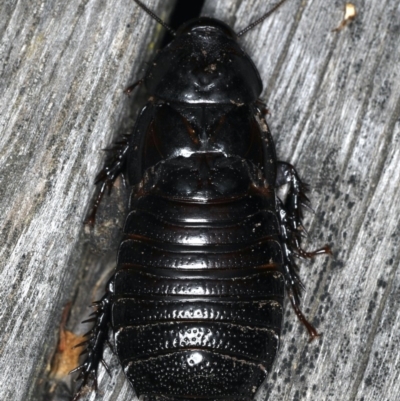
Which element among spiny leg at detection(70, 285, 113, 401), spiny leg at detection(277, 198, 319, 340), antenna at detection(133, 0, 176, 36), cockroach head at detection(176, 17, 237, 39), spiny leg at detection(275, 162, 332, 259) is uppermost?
cockroach head at detection(176, 17, 237, 39)

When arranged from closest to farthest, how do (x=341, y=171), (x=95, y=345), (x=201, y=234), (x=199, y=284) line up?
(x=199, y=284)
(x=201, y=234)
(x=95, y=345)
(x=341, y=171)

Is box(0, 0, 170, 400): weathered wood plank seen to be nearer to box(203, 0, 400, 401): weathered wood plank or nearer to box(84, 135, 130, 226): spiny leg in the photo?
box(84, 135, 130, 226): spiny leg

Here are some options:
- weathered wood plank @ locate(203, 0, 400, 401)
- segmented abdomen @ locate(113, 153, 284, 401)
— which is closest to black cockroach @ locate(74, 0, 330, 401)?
segmented abdomen @ locate(113, 153, 284, 401)

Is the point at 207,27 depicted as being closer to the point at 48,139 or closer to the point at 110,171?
the point at 110,171

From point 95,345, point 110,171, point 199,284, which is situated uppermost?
point 110,171

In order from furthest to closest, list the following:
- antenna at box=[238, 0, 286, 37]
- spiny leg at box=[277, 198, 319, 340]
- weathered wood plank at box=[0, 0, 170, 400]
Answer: antenna at box=[238, 0, 286, 37] < spiny leg at box=[277, 198, 319, 340] < weathered wood plank at box=[0, 0, 170, 400]

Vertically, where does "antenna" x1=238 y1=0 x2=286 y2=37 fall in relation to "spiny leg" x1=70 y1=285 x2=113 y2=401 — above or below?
above

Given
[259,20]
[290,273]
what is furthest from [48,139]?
[290,273]
